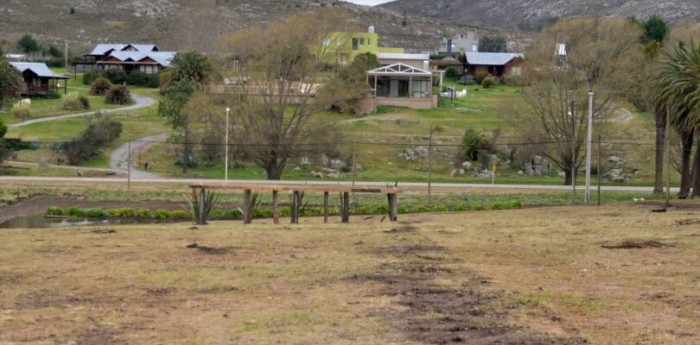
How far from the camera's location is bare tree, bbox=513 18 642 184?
5025 centimetres

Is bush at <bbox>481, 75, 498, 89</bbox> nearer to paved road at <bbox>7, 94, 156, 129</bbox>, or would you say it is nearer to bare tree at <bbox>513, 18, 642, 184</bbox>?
paved road at <bbox>7, 94, 156, 129</bbox>

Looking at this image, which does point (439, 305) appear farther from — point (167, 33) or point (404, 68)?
point (167, 33)

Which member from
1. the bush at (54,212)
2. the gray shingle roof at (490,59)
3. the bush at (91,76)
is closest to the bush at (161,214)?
the bush at (54,212)

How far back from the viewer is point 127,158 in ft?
176

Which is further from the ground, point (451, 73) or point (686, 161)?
point (451, 73)

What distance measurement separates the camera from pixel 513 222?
25.1 m

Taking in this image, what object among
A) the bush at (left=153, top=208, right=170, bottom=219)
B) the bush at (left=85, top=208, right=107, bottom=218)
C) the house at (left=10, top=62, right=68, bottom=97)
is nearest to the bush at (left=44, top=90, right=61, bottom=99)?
the house at (left=10, top=62, right=68, bottom=97)

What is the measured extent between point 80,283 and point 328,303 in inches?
146

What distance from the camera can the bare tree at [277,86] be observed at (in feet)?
169

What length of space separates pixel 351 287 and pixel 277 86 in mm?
41665

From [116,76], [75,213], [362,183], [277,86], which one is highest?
[116,76]

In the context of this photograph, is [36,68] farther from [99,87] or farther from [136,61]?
[136,61]

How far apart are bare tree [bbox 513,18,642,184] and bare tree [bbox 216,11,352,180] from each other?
1118cm

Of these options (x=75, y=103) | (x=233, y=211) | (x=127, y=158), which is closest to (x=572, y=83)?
(x=127, y=158)
